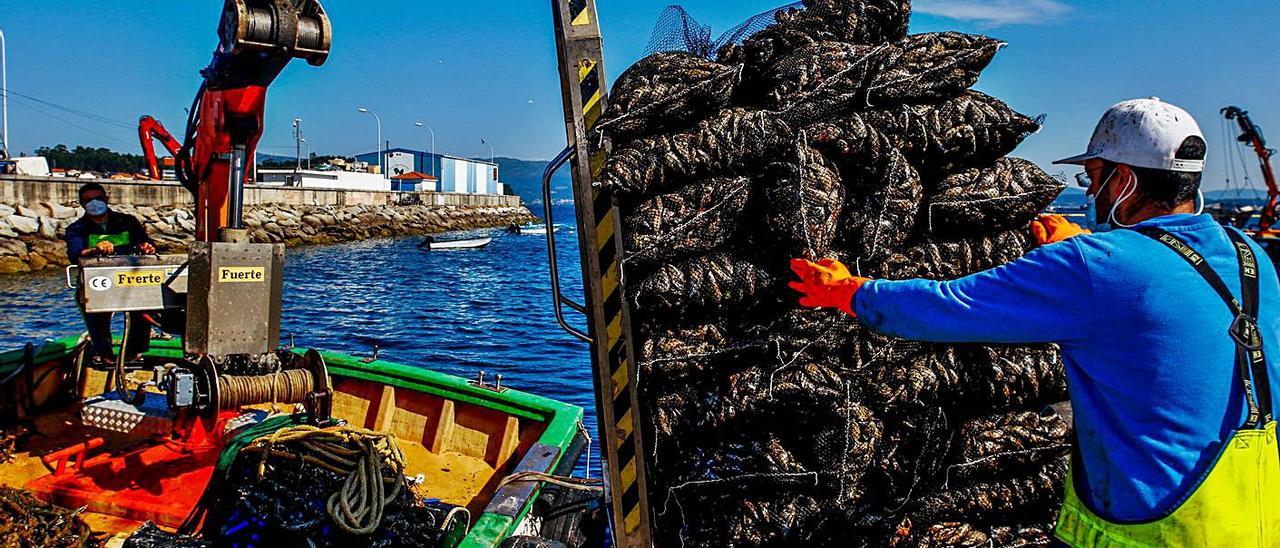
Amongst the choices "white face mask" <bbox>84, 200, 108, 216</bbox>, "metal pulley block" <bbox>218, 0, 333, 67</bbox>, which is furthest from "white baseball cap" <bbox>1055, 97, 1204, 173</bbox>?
"white face mask" <bbox>84, 200, 108, 216</bbox>

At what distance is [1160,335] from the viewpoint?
84.4 inches

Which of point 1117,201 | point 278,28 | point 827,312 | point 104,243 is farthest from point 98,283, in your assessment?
point 1117,201

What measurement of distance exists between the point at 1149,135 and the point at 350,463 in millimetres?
4081

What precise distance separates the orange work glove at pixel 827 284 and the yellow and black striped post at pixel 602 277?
2.59ft

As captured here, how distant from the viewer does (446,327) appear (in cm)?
2295

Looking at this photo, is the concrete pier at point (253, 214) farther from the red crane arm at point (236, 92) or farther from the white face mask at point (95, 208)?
the red crane arm at point (236, 92)

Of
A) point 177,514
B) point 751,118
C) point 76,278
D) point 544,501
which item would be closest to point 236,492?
point 177,514

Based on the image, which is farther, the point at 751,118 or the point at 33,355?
the point at 33,355

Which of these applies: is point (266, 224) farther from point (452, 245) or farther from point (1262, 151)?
point (1262, 151)

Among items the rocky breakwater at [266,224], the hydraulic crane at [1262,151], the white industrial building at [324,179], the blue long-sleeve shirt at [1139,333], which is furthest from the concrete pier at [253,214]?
the hydraulic crane at [1262,151]

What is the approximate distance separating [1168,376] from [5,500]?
5.35m

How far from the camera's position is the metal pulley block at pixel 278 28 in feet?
17.7

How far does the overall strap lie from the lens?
7.03 ft

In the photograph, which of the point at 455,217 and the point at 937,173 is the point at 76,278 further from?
the point at 455,217
